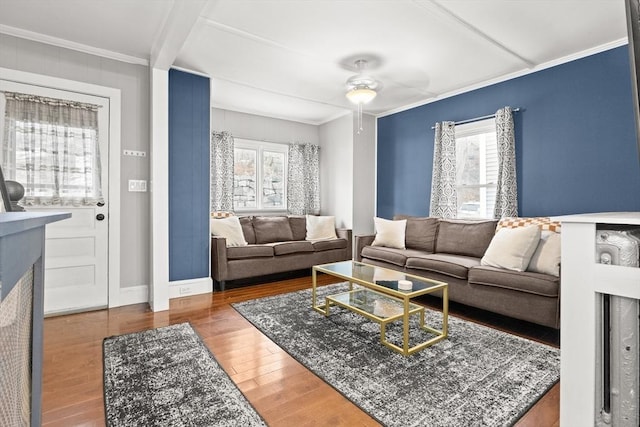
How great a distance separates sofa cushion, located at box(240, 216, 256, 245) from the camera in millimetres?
4596

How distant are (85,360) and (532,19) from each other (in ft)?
13.7

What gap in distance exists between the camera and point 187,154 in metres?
3.60

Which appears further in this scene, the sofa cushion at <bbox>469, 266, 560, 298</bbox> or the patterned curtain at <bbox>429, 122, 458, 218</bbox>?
the patterned curtain at <bbox>429, 122, 458, 218</bbox>

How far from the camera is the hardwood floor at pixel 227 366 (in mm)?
1588

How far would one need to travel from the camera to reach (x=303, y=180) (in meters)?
5.68

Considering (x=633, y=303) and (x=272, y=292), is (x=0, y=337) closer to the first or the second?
(x=633, y=303)

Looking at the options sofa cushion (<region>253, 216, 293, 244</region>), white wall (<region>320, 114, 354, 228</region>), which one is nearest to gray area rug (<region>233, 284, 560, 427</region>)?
sofa cushion (<region>253, 216, 293, 244</region>)

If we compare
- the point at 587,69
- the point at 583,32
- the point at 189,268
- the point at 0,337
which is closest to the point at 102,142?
the point at 189,268

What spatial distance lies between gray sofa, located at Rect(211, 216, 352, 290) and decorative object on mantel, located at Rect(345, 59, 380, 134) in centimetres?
208

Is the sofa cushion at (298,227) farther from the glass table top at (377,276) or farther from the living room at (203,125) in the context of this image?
the glass table top at (377,276)

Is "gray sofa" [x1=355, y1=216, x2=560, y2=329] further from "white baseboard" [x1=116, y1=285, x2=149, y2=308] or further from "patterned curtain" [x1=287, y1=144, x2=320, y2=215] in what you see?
"white baseboard" [x1=116, y1=285, x2=149, y2=308]

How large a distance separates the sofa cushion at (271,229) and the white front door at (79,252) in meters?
1.96

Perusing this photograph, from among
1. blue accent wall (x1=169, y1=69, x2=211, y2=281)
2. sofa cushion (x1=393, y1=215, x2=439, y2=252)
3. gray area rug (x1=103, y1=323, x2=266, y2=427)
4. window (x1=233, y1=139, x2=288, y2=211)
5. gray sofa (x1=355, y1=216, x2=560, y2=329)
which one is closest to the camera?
gray area rug (x1=103, y1=323, x2=266, y2=427)

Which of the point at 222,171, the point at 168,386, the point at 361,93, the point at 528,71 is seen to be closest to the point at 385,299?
the point at 168,386
